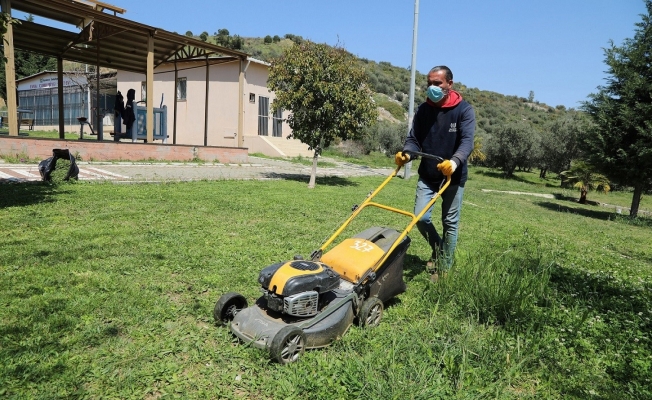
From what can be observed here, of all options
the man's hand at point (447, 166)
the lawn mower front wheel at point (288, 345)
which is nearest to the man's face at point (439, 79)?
the man's hand at point (447, 166)

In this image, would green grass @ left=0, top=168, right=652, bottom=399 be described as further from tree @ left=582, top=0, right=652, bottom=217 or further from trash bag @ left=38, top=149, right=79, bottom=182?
tree @ left=582, top=0, right=652, bottom=217

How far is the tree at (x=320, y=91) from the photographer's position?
1192 cm

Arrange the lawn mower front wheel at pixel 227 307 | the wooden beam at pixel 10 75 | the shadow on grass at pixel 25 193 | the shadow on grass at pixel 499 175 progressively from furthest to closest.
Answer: the shadow on grass at pixel 499 175, the wooden beam at pixel 10 75, the shadow on grass at pixel 25 193, the lawn mower front wheel at pixel 227 307

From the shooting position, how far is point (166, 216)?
21.2ft

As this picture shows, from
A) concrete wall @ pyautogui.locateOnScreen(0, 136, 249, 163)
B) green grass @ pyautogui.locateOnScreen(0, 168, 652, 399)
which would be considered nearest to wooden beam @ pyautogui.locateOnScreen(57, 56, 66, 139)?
concrete wall @ pyautogui.locateOnScreen(0, 136, 249, 163)

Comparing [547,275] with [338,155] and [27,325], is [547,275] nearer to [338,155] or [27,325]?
[27,325]

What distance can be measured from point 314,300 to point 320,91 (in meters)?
9.68

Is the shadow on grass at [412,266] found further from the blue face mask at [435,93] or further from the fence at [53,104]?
the fence at [53,104]

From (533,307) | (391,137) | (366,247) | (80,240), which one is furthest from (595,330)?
(391,137)

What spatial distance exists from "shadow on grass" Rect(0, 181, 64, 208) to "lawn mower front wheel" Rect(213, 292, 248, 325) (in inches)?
196

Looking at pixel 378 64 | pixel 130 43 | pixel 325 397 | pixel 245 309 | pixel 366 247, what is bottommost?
pixel 325 397

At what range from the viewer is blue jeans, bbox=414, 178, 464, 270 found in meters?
4.35

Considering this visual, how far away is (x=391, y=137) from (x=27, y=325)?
3249 cm

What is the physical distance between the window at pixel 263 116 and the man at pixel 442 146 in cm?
2114
